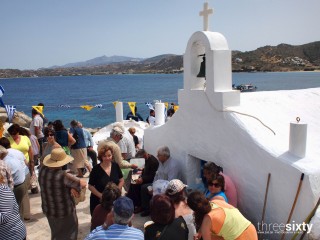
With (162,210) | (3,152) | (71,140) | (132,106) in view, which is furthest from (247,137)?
(132,106)

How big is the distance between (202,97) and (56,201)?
3170mm

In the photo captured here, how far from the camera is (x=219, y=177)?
4.78 m

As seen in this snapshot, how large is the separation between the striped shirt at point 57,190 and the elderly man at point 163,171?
7.25 ft

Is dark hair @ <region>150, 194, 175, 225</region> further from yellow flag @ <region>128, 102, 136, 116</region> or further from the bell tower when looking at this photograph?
yellow flag @ <region>128, 102, 136, 116</region>

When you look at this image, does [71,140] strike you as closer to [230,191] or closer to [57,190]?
[57,190]

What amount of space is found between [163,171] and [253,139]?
6.94ft

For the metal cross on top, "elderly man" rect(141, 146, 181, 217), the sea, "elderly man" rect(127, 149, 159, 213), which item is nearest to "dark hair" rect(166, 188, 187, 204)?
"elderly man" rect(141, 146, 181, 217)

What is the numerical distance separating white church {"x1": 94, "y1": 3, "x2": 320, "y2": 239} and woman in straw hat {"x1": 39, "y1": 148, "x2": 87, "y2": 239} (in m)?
2.54

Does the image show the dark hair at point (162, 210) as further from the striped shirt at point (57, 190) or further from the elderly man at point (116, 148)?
the elderly man at point (116, 148)

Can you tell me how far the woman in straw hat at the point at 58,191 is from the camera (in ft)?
14.1

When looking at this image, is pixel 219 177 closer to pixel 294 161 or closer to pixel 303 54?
pixel 294 161

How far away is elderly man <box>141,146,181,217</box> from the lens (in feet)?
20.9

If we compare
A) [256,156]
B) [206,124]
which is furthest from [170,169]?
[256,156]

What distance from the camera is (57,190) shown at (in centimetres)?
430
